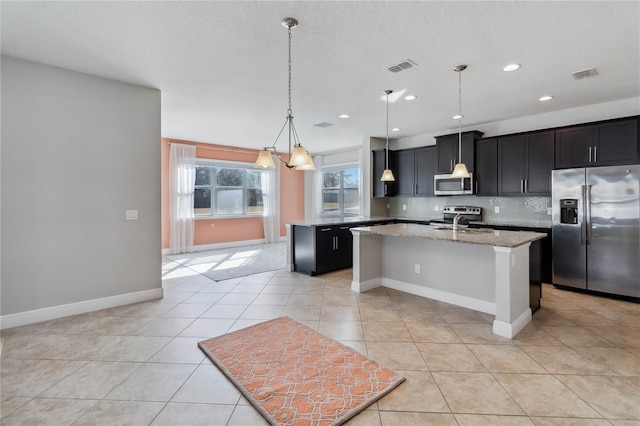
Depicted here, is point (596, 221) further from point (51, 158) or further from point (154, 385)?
point (51, 158)

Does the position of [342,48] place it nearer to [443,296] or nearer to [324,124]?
[324,124]

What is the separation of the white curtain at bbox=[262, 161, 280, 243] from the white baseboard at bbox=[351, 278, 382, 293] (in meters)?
4.83

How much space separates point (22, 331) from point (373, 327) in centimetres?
344

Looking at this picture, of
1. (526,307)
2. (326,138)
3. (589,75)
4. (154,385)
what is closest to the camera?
(154,385)

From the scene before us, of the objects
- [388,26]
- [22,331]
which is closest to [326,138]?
[388,26]

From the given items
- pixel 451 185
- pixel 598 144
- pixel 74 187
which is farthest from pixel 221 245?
pixel 598 144

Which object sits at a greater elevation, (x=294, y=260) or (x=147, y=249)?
(x=147, y=249)

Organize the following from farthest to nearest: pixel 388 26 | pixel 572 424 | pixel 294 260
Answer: pixel 294 260 → pixel 388 26 → pixel 572 424

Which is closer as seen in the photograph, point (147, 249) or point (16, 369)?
point (16, 369)

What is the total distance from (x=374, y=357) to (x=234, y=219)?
6.40m

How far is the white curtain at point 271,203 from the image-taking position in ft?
27.7

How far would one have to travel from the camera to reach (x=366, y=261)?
4137 millimetres

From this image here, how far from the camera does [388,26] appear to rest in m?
2.41

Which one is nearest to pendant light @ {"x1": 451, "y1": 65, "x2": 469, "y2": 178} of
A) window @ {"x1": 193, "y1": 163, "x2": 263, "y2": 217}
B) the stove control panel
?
the stove control panel
